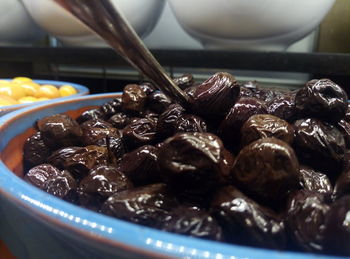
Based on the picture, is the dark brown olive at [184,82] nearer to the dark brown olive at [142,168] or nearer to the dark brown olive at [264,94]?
the dark brown olive at [264,94]

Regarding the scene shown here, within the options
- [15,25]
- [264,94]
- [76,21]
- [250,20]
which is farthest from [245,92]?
[15,25]

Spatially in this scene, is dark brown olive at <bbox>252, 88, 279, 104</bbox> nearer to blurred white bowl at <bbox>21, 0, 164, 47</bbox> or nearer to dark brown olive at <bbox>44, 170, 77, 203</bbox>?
dark brown olive at <bbox>44, 170, 77, 203</bbox>

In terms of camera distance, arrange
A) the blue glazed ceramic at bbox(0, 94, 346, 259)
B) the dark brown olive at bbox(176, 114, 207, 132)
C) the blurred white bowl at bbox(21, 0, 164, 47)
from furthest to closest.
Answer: the blurred white bowl at bbox(21, 0, 164, 47), the dark brown olive at bbox(176, 114, 207, 132), the blue glazed ceramic at bbox(0, 94, 346, 259)

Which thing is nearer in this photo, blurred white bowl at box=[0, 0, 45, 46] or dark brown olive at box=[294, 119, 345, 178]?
dark brown olive at box=[294, 119, 345, 178]

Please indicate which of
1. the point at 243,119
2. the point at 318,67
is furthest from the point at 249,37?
the point at 243,119

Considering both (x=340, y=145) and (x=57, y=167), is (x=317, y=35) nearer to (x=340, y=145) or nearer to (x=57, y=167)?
(x=340, y=145)

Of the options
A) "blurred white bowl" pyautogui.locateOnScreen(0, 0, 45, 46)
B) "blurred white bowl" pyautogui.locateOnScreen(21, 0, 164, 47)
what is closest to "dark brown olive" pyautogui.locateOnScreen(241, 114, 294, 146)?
"blurred white bowl" pyautogui.locateOnScreen(21, 0, 164, 47)
